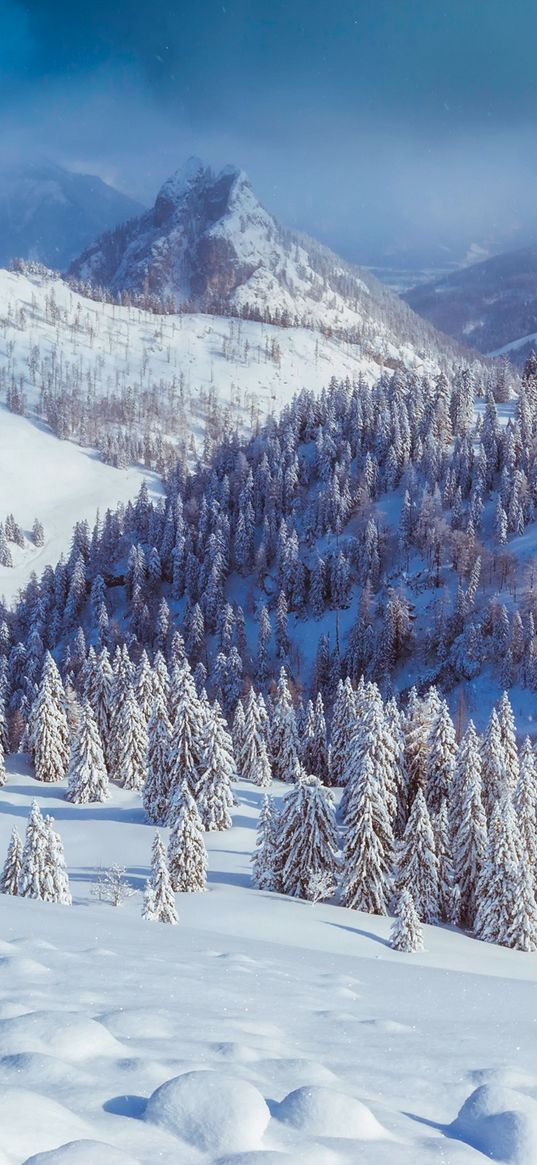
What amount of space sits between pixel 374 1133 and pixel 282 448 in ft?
526

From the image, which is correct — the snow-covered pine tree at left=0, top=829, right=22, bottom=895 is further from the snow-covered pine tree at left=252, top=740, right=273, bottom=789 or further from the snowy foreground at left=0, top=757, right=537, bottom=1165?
the snow-covered pine tree at left=252, top=740, right=273, bottom=789

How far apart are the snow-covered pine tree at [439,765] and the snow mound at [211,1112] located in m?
48.4

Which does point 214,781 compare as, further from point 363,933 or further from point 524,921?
point 524,921

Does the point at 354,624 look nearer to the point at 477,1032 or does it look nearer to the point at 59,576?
the point at 59,576

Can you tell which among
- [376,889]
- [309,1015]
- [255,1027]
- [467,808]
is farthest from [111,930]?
[467,808]

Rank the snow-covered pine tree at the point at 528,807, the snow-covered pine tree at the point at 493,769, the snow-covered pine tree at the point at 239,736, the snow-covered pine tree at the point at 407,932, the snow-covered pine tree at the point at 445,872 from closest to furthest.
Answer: the snow-covered pine tree at the point at 407,932
the snow-covered pine tree at the point at 445,872
the snow-covered pine tree at the point at 528,807
the snow-covered pine tree at the point at 493,769
the snow-covered pine tree at the point at 239,736

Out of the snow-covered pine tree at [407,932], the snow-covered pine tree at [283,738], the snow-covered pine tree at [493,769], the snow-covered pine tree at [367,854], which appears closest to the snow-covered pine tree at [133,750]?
the snow-covered pine tree at [283,738]

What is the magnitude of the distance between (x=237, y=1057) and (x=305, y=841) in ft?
126

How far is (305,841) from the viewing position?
142ft

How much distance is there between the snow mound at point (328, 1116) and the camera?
500 cm

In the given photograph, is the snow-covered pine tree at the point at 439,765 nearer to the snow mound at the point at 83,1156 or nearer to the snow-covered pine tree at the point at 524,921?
the snow-covered pine tree at the point at 524,921

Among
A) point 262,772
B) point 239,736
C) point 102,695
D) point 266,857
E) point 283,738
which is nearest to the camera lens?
point 266,857

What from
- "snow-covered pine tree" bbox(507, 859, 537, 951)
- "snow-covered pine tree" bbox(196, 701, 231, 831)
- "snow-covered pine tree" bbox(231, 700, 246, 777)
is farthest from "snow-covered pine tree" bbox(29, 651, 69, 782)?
"snow-covered pine tree" bbox(507, 859, 537, 951)

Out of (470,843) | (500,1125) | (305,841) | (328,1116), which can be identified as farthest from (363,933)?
(328,1116)
